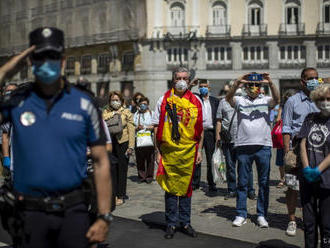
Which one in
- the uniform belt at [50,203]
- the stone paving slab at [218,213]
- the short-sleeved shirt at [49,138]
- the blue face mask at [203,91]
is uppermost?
the blue face mask at [203,91]

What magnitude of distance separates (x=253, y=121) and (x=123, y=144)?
2.86 meters

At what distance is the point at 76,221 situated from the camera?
10.5 feet

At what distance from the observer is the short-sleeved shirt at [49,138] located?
314 cm

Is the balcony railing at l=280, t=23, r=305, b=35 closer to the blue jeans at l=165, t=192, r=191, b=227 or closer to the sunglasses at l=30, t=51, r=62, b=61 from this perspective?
the blue jeans at l=165, t=192, r=191, b=227

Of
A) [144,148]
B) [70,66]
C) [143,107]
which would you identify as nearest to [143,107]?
[143,107]

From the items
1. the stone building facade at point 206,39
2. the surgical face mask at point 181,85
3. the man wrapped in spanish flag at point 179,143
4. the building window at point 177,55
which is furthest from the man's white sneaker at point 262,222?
the building window at point 177,55

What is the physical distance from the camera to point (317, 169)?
4.77 meters

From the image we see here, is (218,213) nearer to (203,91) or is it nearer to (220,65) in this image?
(203,91)

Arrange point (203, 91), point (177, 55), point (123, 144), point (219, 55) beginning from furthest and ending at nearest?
Answer: point (177, 55), point (219, 55), point (203, 91), point (123, 144)

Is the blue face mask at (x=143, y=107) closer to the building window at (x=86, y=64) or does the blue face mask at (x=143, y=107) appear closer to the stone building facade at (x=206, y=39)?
the stone building facade at (x=206, y=39)

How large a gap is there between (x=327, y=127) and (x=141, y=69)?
4082 centimetres

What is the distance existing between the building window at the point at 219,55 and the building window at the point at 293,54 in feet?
14.2

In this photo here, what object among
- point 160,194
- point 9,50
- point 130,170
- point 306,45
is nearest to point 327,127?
point 160,194

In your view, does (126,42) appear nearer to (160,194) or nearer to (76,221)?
(160,194)
